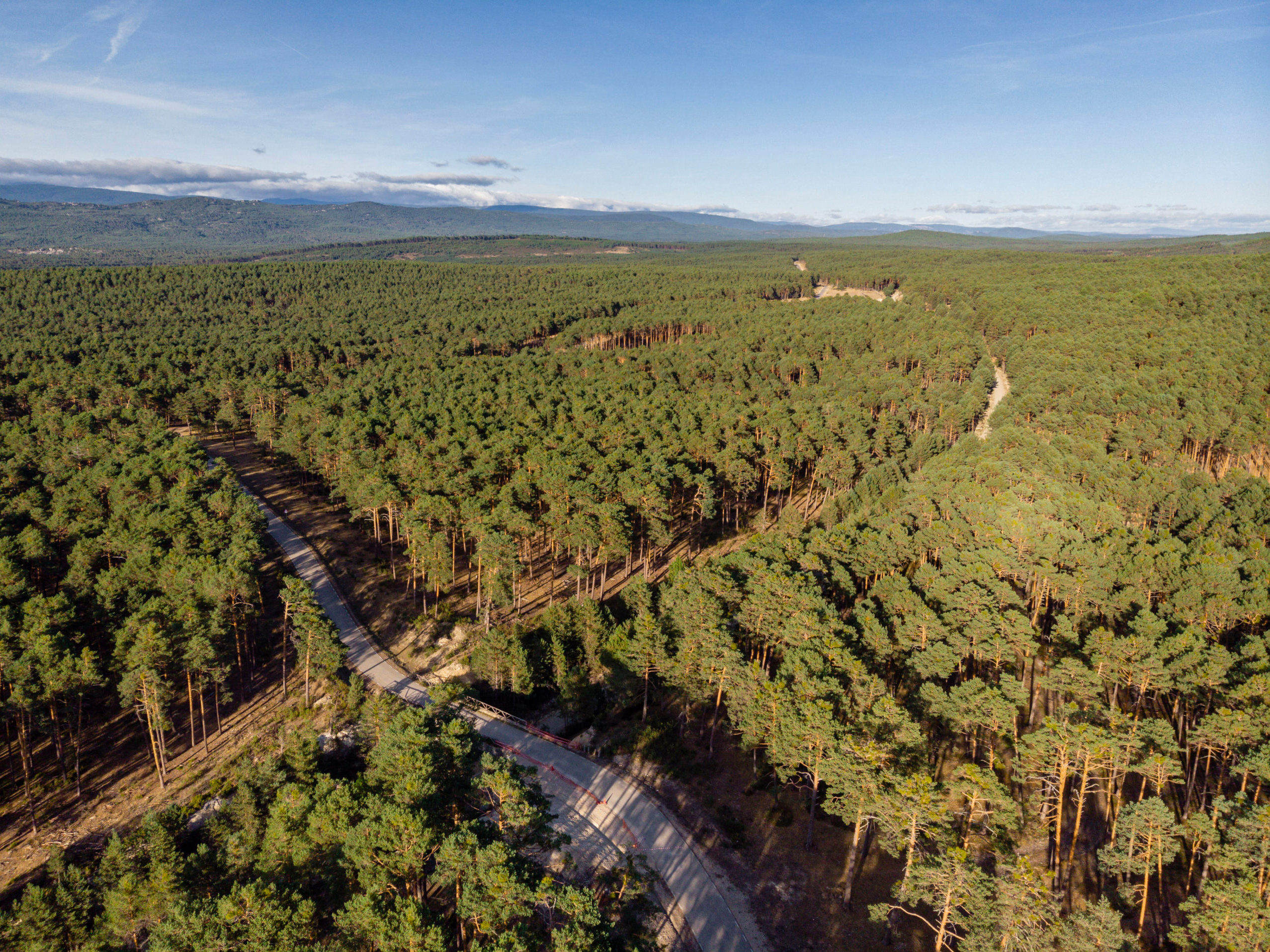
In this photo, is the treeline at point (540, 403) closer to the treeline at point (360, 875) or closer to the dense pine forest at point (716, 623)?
the dense pine forest at point (716, 623)

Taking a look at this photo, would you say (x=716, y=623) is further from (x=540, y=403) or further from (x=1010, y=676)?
(x=540, y=403)

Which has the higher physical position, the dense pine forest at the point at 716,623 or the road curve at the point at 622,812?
the dense pine forest at the point at 716,623

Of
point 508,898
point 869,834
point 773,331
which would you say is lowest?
point 869,834

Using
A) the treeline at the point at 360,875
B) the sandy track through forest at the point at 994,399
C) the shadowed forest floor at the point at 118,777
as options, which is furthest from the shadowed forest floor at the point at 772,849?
the sandy track through forest at the point at 994,399

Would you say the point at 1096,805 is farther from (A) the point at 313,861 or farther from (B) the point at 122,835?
(B) the point at 122,835

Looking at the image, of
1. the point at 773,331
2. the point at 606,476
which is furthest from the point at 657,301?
the point at 606,476

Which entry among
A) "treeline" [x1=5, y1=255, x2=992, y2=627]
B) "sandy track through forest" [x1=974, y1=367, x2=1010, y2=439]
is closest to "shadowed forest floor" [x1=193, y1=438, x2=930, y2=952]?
"treeline" [x1=5, y1=255, x2=992, y2=627]
